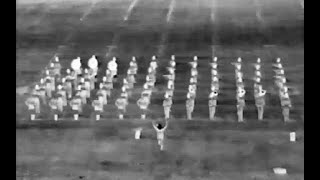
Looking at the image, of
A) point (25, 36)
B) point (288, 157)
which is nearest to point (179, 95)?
point (288, 157)

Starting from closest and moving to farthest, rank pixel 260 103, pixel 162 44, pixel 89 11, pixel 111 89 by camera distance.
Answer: pixel 260 103
pixel 111 89
pixel 162 44
pixel 89 11

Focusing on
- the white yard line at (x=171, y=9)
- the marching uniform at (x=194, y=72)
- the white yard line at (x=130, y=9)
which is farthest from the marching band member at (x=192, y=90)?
the white yard line at (x=130, y=9)

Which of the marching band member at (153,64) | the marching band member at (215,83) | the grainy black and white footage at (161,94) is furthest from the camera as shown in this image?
the marching band member at (153,64)

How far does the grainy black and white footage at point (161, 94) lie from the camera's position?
7.30m

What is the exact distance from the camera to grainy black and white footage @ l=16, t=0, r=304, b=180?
7.30m

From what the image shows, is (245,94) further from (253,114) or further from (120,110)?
(120,110)

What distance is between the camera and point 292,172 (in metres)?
7.03

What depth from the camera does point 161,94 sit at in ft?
28.7

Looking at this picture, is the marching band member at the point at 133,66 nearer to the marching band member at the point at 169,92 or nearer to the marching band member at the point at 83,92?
the marching band member at the point at 169,92

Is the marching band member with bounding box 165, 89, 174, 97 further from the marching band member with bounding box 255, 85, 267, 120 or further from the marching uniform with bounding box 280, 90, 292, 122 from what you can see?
the marching uniform with bounding box 280, 90, 292, 122

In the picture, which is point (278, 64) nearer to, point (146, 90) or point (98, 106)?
point (146, 90)

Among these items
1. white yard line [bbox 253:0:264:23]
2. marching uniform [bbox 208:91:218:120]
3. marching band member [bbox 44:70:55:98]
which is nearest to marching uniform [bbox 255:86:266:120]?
marching uniform [bbox 208:91:218:120]

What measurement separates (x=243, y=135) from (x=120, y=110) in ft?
5.19

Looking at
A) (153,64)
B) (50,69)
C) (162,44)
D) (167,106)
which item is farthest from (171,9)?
(167,106)
